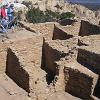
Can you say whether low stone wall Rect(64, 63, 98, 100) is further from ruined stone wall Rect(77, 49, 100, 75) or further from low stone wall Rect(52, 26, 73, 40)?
low stone wall Rect(52, 26, 73, 40)

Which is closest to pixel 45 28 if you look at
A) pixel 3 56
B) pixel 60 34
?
pixel 60 34

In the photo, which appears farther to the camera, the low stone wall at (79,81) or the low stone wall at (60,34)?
the low stone wall at (60,34)

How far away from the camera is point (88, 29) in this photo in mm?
27781

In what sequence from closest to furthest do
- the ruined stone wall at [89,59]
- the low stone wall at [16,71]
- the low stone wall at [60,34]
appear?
the low stone wall at [16,71] → the ruined stone wall at [89,59] → the low stone wall at [60,34]

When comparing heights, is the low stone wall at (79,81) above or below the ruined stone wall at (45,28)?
below

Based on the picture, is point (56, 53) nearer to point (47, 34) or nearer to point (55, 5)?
point (47, 34)

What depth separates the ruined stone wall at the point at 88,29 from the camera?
1065 inches

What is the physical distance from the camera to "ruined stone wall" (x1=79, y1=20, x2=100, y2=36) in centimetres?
2706

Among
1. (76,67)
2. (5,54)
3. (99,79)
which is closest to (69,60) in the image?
(76,67)

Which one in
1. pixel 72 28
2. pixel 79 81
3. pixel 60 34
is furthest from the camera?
pixel 72 28

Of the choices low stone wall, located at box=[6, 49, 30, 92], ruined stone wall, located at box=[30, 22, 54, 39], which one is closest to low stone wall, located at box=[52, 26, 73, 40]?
ruined stone wall, located at box=[30, 22, 54, 39]

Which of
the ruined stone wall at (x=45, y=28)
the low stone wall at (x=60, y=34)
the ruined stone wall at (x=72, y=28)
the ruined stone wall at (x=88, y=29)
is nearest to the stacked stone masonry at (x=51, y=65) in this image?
the low stone wall at (x=60, y=34)

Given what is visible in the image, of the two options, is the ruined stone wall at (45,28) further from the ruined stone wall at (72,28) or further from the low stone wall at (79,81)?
the low stone wall at (79,81)

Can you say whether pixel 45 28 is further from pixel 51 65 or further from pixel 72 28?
pixel 51 65
